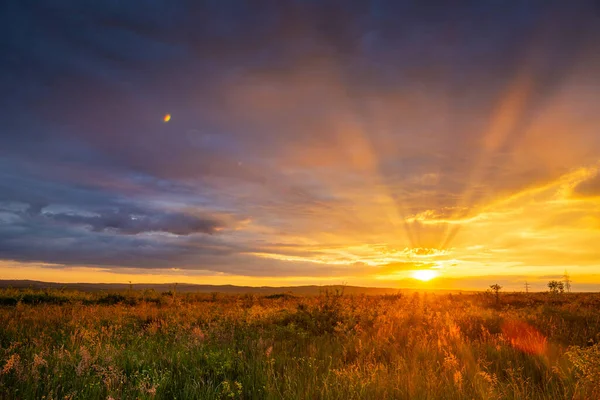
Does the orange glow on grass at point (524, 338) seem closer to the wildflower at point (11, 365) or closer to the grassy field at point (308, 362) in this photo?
the grassy field at point (308, 362)

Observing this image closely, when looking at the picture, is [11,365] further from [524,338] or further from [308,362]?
[524,338]

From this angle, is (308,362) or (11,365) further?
(308,362)

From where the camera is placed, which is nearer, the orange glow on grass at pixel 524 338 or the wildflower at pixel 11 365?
the wildflower at pixel 11 365

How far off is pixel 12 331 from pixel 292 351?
815 centimetres

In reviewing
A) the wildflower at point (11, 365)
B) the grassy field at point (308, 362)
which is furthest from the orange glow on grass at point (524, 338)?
the wildflower at point (11, 365)

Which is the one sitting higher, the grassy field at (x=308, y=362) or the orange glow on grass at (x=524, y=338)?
the orange glow on grass at (x=524, y=338)

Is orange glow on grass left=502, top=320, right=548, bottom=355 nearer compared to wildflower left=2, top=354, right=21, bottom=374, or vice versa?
wildflower left=2, top=354, right=21, bottom=374

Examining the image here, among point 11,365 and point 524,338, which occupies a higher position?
point 524,338

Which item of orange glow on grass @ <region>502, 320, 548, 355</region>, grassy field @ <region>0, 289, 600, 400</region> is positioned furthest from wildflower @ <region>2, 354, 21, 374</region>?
orange glow on grass @ <region>502, 320, 548, 355</region>

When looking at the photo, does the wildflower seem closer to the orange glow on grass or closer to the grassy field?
the grassy field

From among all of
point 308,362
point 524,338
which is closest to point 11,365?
point 308,362

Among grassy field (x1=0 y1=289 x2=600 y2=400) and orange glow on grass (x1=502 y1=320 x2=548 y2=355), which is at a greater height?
orange glow on grass (x1=502 y1=320 x2=548 y2=355)

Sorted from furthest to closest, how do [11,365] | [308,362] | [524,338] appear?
[524,338]
[308,362]
[11,365]

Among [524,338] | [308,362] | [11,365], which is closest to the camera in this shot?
[11,365]
